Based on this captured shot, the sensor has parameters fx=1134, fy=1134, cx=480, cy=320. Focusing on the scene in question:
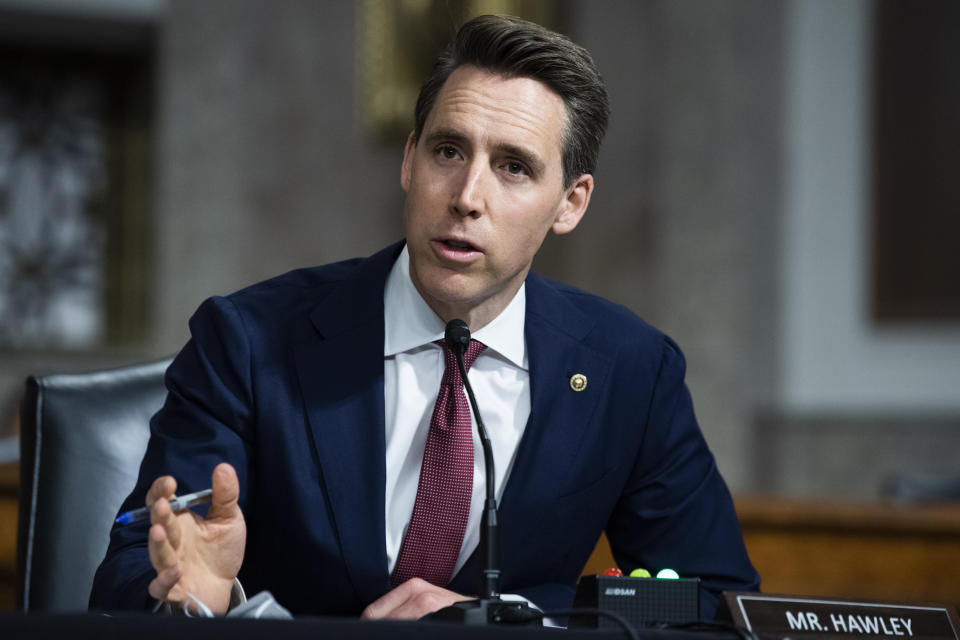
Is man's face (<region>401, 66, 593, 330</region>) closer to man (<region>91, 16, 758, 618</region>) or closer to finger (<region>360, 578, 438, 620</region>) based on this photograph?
man (<region>91, 16, 758, 618</region>)

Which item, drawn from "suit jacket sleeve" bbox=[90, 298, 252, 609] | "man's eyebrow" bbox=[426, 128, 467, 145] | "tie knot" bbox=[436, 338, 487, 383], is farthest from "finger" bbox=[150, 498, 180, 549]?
"man's eyebrow" bbox=[426, 128, 467, 145]

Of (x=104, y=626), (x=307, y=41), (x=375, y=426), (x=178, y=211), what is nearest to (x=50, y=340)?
(x=178, y=211)

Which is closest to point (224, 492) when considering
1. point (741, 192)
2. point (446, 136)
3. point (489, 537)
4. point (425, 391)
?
point (489, 537)

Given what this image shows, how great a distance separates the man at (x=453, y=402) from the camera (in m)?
1.52

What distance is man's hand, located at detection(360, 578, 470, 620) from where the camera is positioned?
1389mm

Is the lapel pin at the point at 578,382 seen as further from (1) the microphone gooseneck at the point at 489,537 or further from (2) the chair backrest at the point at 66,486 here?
(2) the chair backrest at the point at 66,486

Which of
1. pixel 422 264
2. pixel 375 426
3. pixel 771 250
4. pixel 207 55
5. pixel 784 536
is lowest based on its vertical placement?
pixel 784 536

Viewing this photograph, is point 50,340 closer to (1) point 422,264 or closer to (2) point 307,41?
(2) point 307,41

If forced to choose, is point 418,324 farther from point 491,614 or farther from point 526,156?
point 491,614

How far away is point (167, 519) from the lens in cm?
112

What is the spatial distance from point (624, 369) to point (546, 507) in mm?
260

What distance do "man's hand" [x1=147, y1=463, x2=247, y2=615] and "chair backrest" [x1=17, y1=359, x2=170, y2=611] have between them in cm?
52

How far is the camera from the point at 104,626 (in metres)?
0.91

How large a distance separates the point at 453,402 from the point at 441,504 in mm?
140
